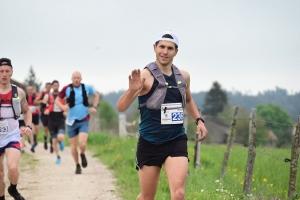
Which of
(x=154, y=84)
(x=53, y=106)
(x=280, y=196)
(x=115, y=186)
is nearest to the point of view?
(x=154, y=84)

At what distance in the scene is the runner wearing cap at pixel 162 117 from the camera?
5450 millimetres

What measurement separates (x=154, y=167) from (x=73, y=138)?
656cm

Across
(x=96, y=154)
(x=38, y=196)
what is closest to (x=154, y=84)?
(x=38, y=196)

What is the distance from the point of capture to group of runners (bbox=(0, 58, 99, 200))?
24.3 ft

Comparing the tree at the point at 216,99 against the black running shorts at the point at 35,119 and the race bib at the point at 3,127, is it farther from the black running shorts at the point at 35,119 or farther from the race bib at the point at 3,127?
the race bib at the point at 3,127

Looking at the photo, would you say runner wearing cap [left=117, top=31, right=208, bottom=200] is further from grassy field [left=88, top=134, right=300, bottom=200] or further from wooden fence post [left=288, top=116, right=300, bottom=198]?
wooden fence post [left=288, top=116, right=300, bottom=198]

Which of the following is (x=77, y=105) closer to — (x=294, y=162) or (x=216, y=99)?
(x=294, y=162)

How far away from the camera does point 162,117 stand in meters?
5.50

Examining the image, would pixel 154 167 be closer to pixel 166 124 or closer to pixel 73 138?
pixel 166 124

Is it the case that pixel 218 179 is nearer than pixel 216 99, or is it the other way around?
pixel 218 179

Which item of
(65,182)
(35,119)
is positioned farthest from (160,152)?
(35,119)

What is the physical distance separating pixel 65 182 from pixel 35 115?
774 cm

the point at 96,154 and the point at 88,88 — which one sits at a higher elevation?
the point at 88,88

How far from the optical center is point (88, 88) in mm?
11750
